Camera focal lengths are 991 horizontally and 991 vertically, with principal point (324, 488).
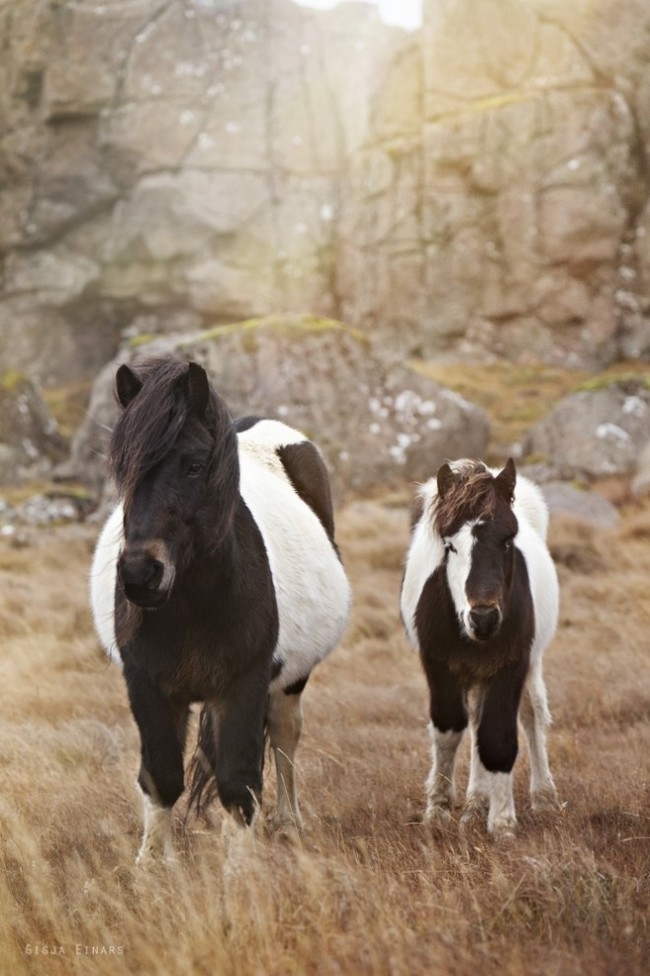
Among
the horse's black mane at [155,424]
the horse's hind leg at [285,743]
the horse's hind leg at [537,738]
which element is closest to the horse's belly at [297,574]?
the horse's hind leg at [285,743]

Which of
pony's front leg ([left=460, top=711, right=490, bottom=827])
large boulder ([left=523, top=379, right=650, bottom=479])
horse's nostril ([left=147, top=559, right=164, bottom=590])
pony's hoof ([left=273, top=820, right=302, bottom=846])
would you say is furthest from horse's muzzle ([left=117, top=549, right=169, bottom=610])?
large boulder ([left=523, top=379, right=650, bottom=479])

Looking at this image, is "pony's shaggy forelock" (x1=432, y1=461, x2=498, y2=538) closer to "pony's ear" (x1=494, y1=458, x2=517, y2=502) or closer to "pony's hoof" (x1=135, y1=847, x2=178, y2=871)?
"pony's ear" (x1=494, y1=458, x2=517, y2=502)

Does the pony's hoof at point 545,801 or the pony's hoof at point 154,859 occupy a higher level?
the pony's hoof at point 154,859

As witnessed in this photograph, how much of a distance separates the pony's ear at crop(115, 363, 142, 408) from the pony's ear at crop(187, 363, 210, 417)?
0.22 meters

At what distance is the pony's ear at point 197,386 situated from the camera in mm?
3419

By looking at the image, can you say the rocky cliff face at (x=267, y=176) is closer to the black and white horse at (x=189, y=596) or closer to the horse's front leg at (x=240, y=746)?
the black and white horse at (x=189, y=596)

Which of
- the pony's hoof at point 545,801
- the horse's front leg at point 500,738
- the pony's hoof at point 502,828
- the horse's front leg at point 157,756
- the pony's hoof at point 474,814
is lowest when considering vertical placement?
the pony's hoof at point 545,801

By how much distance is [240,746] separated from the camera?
12.0ft

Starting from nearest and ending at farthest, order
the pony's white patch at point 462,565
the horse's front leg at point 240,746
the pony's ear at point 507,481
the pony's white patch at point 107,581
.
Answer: the horse's front leg at point 240,746 → the pony's white patch at point 107,581 → the pony's white patch at point 462,565 → the pony's ear at point 507,481

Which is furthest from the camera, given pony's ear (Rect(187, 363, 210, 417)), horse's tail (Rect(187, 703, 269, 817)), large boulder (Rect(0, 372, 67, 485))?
large boulder (Rect(0, 372, 67, 485))

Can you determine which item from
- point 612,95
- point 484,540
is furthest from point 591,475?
point 612,95

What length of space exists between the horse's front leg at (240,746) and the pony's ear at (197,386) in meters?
1.04

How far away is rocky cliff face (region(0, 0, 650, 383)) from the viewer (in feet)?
113

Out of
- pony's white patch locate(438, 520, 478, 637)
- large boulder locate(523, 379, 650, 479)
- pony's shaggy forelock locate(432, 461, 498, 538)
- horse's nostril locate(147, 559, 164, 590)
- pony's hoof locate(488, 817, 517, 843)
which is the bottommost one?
large boulder locate(523, 379, 650, 479)
